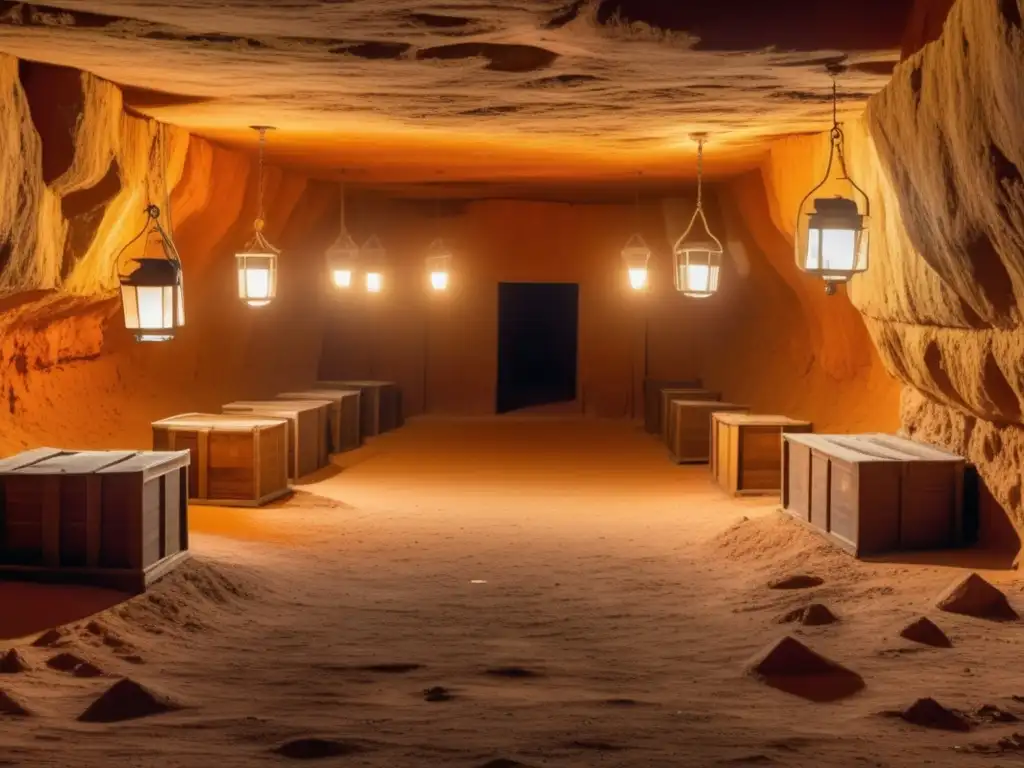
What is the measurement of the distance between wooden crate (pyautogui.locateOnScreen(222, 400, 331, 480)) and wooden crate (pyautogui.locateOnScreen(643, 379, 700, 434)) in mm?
4667

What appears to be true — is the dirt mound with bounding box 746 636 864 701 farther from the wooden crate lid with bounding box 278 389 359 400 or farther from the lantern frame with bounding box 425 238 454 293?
the lantern frame with bounding box 425 238 454 293

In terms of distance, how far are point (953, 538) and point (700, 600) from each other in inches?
70.8

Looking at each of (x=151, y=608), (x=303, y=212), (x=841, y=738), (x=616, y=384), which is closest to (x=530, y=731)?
(x=841, y=738)

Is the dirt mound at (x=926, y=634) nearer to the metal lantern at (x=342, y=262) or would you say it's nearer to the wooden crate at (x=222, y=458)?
the wooden crate at (x=222, y=458)

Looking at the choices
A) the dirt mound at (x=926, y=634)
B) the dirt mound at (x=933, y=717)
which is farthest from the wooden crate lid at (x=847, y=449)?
the dirt mound at (x=933, y=717)

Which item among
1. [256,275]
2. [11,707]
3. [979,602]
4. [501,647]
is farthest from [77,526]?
[979,602]

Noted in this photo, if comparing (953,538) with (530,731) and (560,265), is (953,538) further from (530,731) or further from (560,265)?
(560,265)

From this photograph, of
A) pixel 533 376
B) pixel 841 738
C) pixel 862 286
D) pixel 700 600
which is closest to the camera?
pixel 841 738

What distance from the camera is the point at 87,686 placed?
531 cm

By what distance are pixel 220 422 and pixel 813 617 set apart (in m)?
6.01

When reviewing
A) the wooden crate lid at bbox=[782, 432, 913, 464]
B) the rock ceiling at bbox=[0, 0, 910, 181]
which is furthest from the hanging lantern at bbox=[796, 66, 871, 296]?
the wooden crate lid at bbox=[782, 432, 913, 464]

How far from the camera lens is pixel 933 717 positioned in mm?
4668

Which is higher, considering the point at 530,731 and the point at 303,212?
the point at 303,212

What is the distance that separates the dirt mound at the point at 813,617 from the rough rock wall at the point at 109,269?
517 cm
